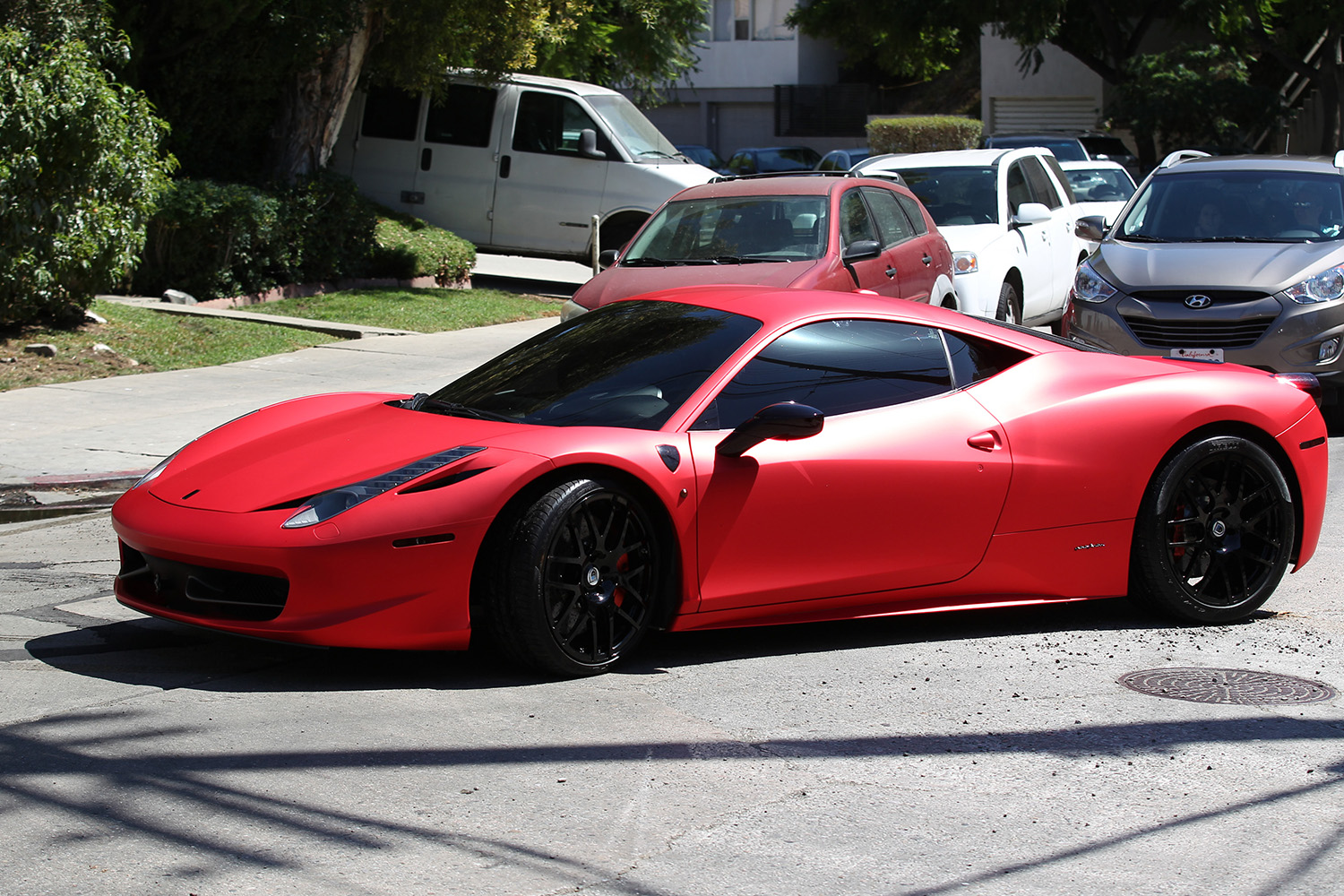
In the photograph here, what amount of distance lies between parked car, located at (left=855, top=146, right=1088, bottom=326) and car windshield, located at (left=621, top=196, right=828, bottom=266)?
2241 millimetres

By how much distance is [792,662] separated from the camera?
543 centimetres

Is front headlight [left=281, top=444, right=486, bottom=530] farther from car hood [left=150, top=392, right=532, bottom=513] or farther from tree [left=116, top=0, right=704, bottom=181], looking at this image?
tree [left=116, top=0, right=704, bottom=181]

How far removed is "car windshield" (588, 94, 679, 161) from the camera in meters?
18.5

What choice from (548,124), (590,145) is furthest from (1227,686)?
(548,124)

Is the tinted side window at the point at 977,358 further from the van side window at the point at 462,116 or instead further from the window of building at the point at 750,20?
the window of building at the point at 750,20

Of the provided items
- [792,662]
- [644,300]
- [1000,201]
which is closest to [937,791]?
[792,662]

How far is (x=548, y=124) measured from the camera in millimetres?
18797

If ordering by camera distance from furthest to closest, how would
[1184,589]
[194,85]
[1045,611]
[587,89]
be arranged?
[587,89] < [194,85] < [1045,611] < [1184,589]

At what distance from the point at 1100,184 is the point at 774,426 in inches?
647

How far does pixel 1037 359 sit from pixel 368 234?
1283cm

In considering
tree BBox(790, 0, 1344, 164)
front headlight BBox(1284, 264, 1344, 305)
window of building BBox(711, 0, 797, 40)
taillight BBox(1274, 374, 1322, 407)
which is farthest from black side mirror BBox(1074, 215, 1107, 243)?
window of building BBox(711, 0, 797, 40)

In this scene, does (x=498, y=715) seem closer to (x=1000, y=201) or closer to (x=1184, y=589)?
(x=1184, y=589)

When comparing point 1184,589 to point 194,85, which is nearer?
point 1184,589

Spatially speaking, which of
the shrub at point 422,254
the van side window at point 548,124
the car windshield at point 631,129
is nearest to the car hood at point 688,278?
the shrub at point 422,254
